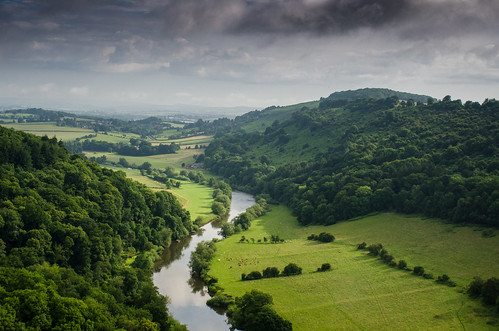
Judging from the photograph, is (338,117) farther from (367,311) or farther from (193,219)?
(367,311)

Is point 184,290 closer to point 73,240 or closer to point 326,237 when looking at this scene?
point 73,240

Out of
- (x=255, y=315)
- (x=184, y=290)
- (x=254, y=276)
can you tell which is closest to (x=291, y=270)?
(x=254, y=276)

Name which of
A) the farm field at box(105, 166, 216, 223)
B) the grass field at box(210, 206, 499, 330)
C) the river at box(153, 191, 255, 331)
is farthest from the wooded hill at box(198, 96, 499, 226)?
the river at box(153, 191, 255, 331)

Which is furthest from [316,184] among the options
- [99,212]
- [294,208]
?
[99,212]

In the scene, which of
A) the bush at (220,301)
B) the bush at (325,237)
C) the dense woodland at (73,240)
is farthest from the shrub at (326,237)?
the dense woodland at (73,240)

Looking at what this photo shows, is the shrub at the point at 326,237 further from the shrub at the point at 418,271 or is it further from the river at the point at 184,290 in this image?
the river at the point at 184,290

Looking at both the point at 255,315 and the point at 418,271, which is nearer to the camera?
the point at 255,315
